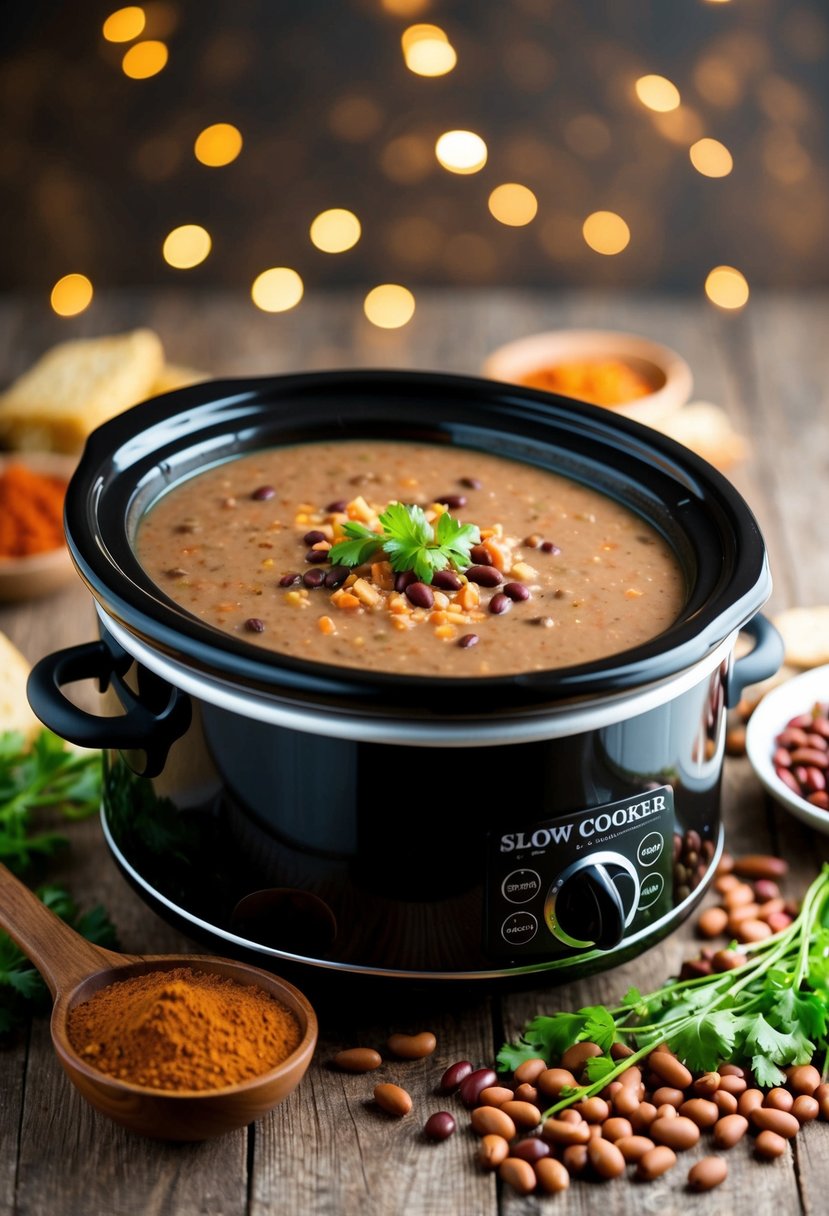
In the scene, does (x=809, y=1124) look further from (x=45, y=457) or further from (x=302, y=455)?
(x=45, y=457)

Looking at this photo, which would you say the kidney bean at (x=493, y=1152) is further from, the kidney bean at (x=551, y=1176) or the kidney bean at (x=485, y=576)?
the kidney bean at (x=485, y=576)

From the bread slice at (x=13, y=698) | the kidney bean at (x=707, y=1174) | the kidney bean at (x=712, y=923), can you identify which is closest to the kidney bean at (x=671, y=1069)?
the kidney bean at (x=707, y=1174)

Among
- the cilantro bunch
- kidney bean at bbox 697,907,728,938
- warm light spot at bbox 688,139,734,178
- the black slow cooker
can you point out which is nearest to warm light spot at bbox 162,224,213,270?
warm light spot at bbox 688,139,734,178

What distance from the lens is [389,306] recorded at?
4.64 m

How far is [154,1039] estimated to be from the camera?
1788 millimetres

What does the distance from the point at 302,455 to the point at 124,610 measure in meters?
0.68

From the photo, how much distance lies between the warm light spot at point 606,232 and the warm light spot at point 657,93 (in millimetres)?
A: 345

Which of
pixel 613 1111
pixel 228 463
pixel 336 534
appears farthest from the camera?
pixel 228 463

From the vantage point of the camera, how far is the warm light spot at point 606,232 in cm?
471

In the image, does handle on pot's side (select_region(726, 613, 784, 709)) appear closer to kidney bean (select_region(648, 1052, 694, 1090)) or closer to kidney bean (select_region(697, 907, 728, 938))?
kidney bean (select_region(697, 907, 728, 938))

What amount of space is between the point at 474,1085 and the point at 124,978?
46 cm

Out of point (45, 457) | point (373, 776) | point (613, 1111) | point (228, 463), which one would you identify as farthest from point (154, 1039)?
point (45, 457)

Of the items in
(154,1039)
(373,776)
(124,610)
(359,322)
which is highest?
(124,610)

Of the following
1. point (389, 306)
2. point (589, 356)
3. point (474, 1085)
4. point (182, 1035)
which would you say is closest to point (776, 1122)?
point (474, 1085)
